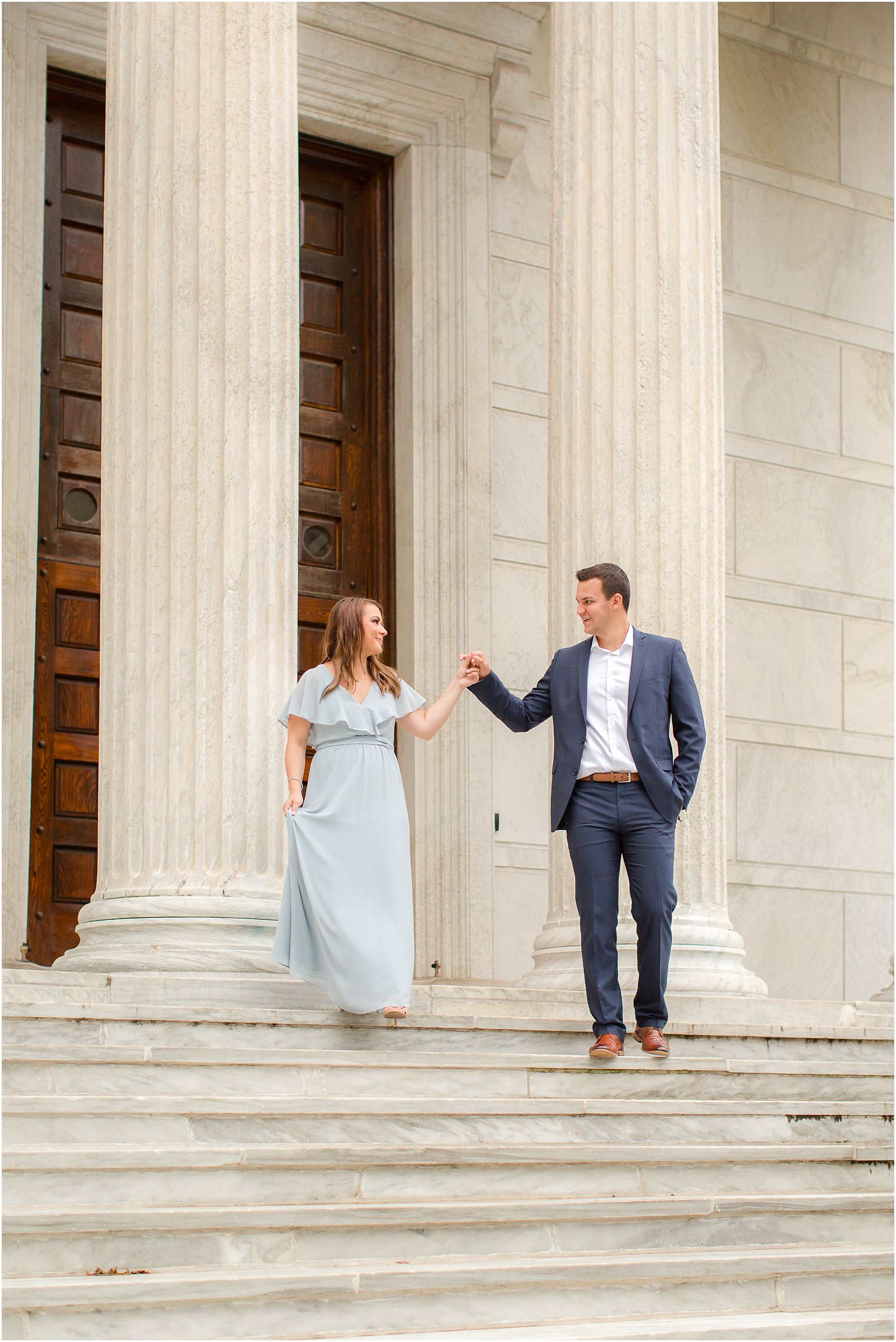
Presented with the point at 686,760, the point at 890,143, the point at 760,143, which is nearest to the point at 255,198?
the point at 686,760

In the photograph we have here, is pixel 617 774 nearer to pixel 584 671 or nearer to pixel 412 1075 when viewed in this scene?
pixel 584 671

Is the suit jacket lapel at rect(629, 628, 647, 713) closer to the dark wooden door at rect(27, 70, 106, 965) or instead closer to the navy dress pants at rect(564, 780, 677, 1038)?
the navy dress pants at rect(564, 780, 677, 1038)

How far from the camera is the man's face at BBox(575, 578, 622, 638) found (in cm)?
732

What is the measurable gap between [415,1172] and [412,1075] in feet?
2.25

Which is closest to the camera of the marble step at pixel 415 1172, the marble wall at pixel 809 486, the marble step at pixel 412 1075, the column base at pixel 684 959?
the marble step at pixel 415 1172

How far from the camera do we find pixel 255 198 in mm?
8391

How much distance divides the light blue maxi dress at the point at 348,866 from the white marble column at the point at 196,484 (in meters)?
0.73

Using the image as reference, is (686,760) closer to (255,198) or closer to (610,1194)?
(610,1194)

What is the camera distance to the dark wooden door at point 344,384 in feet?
41.7

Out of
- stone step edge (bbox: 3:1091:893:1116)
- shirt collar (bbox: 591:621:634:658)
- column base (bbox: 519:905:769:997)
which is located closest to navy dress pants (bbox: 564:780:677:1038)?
stone step edge (bbox: 3:1091:893:1116)

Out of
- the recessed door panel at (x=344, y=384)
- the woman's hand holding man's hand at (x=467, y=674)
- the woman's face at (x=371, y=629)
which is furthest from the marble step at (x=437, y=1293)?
the recessed door panel at (x=344, y=384)

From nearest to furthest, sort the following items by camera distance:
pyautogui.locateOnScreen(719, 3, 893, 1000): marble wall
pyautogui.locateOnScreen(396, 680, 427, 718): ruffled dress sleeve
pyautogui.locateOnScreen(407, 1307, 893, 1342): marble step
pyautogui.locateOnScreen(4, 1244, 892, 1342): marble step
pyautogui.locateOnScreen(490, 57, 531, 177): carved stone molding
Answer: pyautogui.locateOnScreen(4, 1244, 892, 1342): marble step
pyautogui.locateOnScreen(407, 1307, 893, 1342): marble step
pyautogui.locateOnScreen(396, 680, 427, 718): ruffled dress sleeve
pyautogui.locateOnScreen(490, 57, 531, 177): carved stone molding
pyautogui.locateOnScreen(719, 3, 893, 1000): marble wall

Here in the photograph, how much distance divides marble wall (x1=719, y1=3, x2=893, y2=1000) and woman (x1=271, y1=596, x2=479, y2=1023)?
687 cm

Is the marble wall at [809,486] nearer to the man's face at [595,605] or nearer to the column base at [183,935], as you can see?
the man's face at [595,605]
